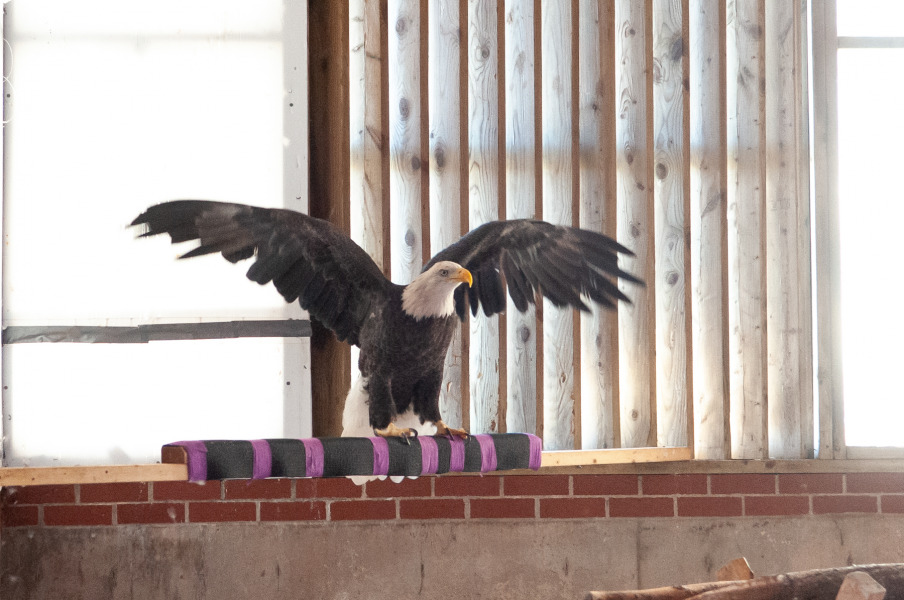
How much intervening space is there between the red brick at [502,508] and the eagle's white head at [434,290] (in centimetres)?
103

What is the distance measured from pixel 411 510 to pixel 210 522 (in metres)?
0.70

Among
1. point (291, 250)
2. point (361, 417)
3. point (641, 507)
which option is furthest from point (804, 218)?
point (291, 250)

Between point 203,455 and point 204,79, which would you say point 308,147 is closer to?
point 204,79

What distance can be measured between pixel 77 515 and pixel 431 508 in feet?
4.02

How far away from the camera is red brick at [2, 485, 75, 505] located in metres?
2.83

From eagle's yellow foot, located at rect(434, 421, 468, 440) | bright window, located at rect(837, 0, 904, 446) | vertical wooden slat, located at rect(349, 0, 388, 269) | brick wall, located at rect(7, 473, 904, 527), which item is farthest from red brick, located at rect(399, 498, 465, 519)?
bright window, located at rect(837, 0, 904, 446)

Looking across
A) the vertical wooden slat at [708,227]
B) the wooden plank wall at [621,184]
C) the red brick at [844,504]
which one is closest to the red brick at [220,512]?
the wooden plank wall at [621,184]

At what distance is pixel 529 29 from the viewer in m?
2.99

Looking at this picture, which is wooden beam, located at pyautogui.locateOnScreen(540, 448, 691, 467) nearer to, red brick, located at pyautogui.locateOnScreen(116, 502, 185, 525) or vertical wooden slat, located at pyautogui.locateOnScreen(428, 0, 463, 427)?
vertical wooden slat, located at pyautogui.locateOnScreen(428, 0, 463, 427)

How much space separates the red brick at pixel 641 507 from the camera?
117 inches

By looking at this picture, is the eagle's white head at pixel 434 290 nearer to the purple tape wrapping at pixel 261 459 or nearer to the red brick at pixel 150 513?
the purple tape wrapping at pixel 261 459

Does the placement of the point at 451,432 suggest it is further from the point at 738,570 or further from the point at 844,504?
the point at 844,504

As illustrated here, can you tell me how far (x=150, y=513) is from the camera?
2.86 m

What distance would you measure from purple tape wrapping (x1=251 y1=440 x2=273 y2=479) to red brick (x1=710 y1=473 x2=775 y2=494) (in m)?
1.74
